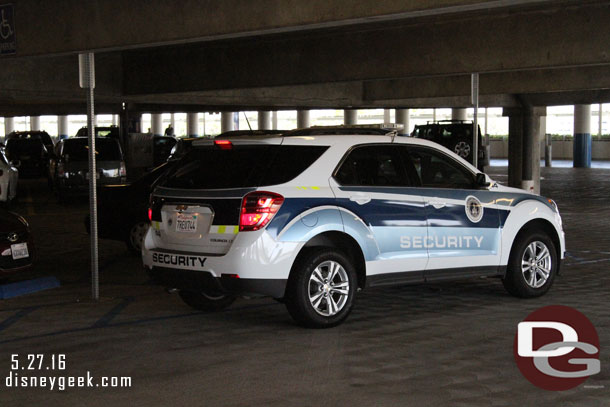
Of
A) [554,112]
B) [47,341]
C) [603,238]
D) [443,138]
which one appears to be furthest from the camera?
[554,112]

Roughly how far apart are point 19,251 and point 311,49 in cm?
1056

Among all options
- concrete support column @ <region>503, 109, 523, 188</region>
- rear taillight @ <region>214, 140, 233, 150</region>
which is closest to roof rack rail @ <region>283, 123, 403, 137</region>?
rear taillight @ <region>214, 140, 233, 150</region>

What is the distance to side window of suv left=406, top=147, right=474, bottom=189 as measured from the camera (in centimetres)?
871

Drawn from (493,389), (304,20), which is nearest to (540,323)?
(493,389)

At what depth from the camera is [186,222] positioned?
25.9 ft

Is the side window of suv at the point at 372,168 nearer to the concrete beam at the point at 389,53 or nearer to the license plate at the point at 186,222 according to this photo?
the license plate at the point at 186,222

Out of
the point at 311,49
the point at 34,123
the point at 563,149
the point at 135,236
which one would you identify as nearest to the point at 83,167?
the point at 311,49

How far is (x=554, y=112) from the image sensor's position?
230 ft

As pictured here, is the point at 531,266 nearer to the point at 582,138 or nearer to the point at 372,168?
the point at 372,168

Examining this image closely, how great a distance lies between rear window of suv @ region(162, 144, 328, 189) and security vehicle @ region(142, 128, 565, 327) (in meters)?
0.01

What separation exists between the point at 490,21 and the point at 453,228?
8206 mm

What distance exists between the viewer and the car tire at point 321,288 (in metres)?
7.66

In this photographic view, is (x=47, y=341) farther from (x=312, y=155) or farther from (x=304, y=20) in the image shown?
(x=304, y=20)

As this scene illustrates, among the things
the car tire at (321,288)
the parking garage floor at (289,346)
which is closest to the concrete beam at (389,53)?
the parking garage floor at (289,346)
